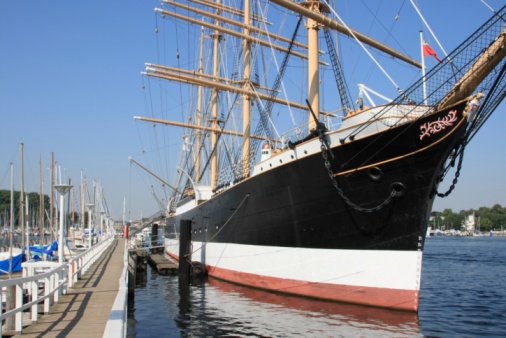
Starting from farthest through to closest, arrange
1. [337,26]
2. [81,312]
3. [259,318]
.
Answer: [337,26]
[259,318]
[81,312]

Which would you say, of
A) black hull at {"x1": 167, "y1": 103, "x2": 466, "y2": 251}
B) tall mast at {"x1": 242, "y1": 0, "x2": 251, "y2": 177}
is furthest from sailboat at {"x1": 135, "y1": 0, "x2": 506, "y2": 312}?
tall mast at {"x1": 242, "y1": 0, "x2": 251, "y2": 177}

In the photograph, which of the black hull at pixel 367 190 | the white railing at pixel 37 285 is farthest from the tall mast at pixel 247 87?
the white railing at pixel 37 285

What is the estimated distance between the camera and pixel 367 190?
515 inches

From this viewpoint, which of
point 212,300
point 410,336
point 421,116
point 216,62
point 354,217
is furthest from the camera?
point 216,62

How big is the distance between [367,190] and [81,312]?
25.5 ft

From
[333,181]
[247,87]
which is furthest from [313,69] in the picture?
[247,87]

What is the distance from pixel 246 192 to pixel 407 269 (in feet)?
22.6

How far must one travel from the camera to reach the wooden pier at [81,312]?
713 centimetres

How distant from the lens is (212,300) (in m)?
15.8

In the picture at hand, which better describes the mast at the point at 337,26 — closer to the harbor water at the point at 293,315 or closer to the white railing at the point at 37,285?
the harbor water at the point at 293,315

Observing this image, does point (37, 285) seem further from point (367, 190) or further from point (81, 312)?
point (367, 190)

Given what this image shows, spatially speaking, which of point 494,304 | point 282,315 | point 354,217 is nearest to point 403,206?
point 354,217

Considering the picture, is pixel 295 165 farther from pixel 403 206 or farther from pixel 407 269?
pixel 407 269

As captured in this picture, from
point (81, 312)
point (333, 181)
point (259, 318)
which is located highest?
point (333, 181)
